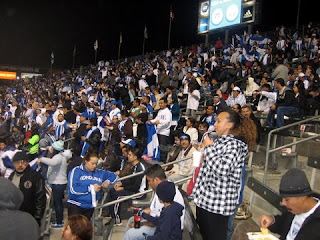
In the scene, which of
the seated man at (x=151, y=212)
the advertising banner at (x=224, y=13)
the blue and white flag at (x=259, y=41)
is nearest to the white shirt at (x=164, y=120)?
the seated man at (x=151, y=212)

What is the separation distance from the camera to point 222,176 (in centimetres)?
336

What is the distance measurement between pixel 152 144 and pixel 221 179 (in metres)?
6.61

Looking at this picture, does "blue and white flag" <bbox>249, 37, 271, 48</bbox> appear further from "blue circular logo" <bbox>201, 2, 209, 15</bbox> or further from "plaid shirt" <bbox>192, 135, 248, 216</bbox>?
"plaid shirt" <bbox>192, 135, 248, 216</bbox>

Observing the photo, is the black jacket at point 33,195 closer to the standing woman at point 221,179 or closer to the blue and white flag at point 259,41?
the standing woman at point 221,179

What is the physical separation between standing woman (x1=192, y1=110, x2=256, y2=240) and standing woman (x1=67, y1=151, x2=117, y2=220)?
2.63 meters

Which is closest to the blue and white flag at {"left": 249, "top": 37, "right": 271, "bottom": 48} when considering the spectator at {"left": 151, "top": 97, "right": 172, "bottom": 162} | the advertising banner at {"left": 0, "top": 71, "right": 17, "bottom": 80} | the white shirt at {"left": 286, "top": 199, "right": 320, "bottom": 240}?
the spectator at {"left": 151, "top": 97, "right": 172, "bottom": 162}

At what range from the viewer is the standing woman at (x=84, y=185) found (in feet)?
18.9

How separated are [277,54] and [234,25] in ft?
22.8

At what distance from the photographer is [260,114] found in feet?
32.0

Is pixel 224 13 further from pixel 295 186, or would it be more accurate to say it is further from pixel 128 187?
pixel 295 186

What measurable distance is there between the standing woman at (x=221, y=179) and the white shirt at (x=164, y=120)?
21.0ft

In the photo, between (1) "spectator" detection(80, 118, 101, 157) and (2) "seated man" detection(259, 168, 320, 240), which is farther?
(1) "spectator" detection(80, 118, 101, 157)

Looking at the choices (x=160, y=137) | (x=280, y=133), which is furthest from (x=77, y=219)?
(x=160, y=137)

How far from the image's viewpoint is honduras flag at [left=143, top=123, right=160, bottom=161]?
989 centimetres
